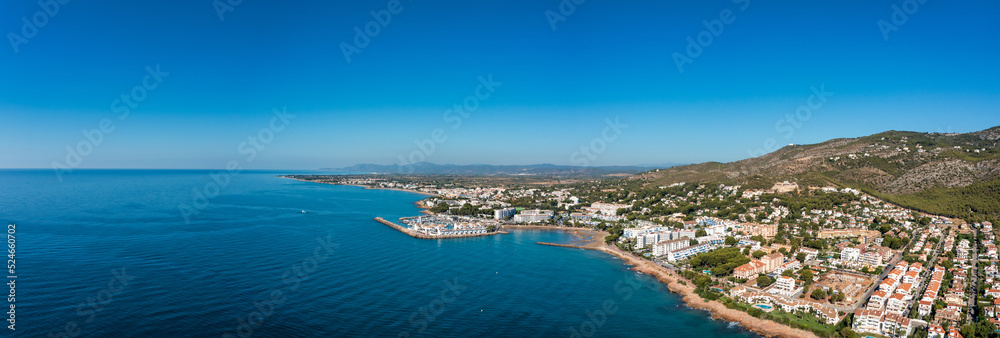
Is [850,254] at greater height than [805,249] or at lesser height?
greater

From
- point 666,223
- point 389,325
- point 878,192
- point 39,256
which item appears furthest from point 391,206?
point 878,192

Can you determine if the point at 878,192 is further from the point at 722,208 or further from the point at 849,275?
the point at 849,275

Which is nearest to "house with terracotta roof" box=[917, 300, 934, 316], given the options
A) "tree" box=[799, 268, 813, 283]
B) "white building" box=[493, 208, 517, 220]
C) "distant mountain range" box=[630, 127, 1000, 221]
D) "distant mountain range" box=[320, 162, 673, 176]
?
"tree" box=[799, 268, 813, 283]

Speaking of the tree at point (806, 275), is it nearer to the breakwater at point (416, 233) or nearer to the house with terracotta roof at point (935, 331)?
the house with terracotta roof at point (935, 331)

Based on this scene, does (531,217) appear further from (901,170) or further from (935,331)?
(901,170)

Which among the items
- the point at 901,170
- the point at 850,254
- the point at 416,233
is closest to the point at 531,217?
the point at 416,233

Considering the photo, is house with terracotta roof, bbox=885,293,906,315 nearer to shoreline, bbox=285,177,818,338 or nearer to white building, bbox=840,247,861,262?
shoreline, bbox=285,177,818,338
